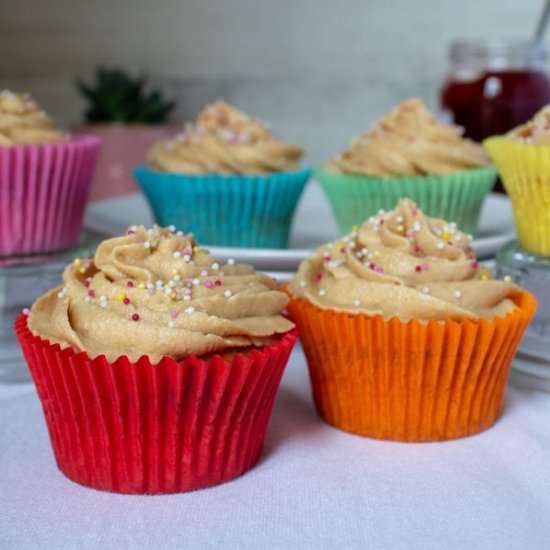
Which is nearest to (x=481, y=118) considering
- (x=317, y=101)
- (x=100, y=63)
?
(x=317, y=101)

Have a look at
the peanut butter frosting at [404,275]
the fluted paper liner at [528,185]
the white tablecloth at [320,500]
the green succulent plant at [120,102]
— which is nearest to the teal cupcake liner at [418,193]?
the fluted paper liner at [528,185]

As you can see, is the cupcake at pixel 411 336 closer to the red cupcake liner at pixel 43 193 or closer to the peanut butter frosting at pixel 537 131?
the peanut butter frosting at pixel 537 131

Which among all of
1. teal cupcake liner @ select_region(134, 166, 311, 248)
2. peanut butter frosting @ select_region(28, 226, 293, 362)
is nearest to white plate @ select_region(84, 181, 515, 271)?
teal cupcake liner @ select_region(134, 166, 311, 248)

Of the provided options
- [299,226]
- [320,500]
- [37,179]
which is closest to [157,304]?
[320,500]

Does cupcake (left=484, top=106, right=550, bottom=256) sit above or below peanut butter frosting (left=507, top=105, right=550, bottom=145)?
below

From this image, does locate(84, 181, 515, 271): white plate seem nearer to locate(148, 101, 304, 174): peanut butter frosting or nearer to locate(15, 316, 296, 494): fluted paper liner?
locate(148, 101, 304, 174): peanut butter frosting

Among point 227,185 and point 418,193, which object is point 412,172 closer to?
point 418,193

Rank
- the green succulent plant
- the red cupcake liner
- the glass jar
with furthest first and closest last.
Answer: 1. the green succulent plant
2. the glass jar
3. the red cupcake liner
